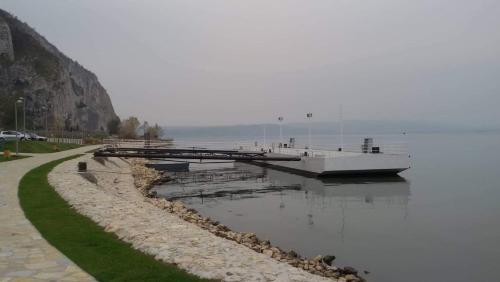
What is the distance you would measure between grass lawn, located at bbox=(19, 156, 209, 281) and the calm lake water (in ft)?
20.6

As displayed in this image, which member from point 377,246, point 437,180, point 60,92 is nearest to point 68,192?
point 377,246

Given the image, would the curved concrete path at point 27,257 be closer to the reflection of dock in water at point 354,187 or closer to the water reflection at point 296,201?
the water reflection at point 296,201

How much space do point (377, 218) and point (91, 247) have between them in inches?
548

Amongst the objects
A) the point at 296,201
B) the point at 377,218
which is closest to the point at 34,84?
the point at 296,201

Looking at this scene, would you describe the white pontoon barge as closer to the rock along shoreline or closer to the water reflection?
the water reflection

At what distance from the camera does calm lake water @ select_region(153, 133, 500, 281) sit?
490 inches

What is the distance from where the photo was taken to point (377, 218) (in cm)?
1898

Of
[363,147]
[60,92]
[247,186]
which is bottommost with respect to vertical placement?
[247,186]

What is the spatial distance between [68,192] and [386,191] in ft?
65.9

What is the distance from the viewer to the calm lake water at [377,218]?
12.4m

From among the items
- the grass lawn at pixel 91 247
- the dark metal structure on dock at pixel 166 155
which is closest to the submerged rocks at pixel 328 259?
the grass lawn at pixel 91 247

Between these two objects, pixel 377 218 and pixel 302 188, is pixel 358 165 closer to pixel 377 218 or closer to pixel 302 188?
pixel 302 188

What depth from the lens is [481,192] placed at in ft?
89.9

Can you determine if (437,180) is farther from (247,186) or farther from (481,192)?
(247,186)
